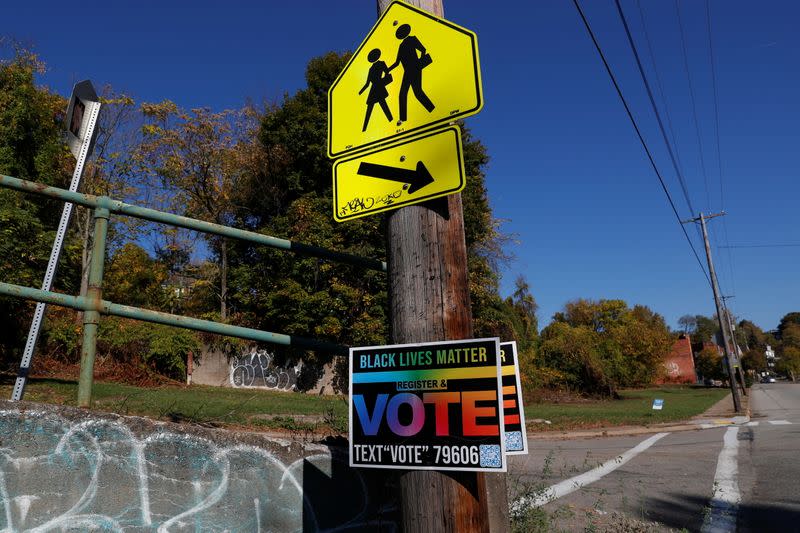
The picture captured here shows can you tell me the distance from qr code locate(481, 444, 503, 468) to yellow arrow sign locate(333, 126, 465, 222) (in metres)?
0.95

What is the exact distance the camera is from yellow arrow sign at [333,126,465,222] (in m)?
2.17

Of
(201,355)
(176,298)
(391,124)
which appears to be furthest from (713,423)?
Answer: (176,298)

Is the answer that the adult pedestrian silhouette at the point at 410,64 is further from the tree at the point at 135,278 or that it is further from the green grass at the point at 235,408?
the tree at the point at 135,278

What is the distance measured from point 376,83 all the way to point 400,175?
Answer: 56 centimetres

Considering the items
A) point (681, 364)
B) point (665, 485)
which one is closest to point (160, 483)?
point (665, 485)

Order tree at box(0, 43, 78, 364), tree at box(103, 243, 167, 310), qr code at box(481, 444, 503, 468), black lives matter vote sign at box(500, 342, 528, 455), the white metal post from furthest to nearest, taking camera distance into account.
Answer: tree at box(103, 243, 167, 310) < tree at box(0, 43, 78, 364) < black lives matter vote sign at box(500, 342, 528, 455) < the white metal post < qr code at box(481, 444, 503, 468)

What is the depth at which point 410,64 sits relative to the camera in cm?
243

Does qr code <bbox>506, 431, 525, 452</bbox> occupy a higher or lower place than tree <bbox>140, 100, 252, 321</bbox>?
lower

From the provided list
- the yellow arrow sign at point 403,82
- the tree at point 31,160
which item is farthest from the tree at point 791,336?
the yellow arrow sign at point 403,82

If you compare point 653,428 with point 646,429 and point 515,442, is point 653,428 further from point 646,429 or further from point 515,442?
point 515,442

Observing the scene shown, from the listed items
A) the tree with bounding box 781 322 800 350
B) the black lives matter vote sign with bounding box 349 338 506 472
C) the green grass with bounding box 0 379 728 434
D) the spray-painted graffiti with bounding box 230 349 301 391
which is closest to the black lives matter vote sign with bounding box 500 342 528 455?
the green grass with bounding box 0 379 728 434

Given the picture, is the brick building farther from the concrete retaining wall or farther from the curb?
the concrete retaining wall

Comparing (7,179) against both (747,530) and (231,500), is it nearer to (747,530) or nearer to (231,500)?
(231,500)

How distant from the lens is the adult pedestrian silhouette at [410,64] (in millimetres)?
2348
